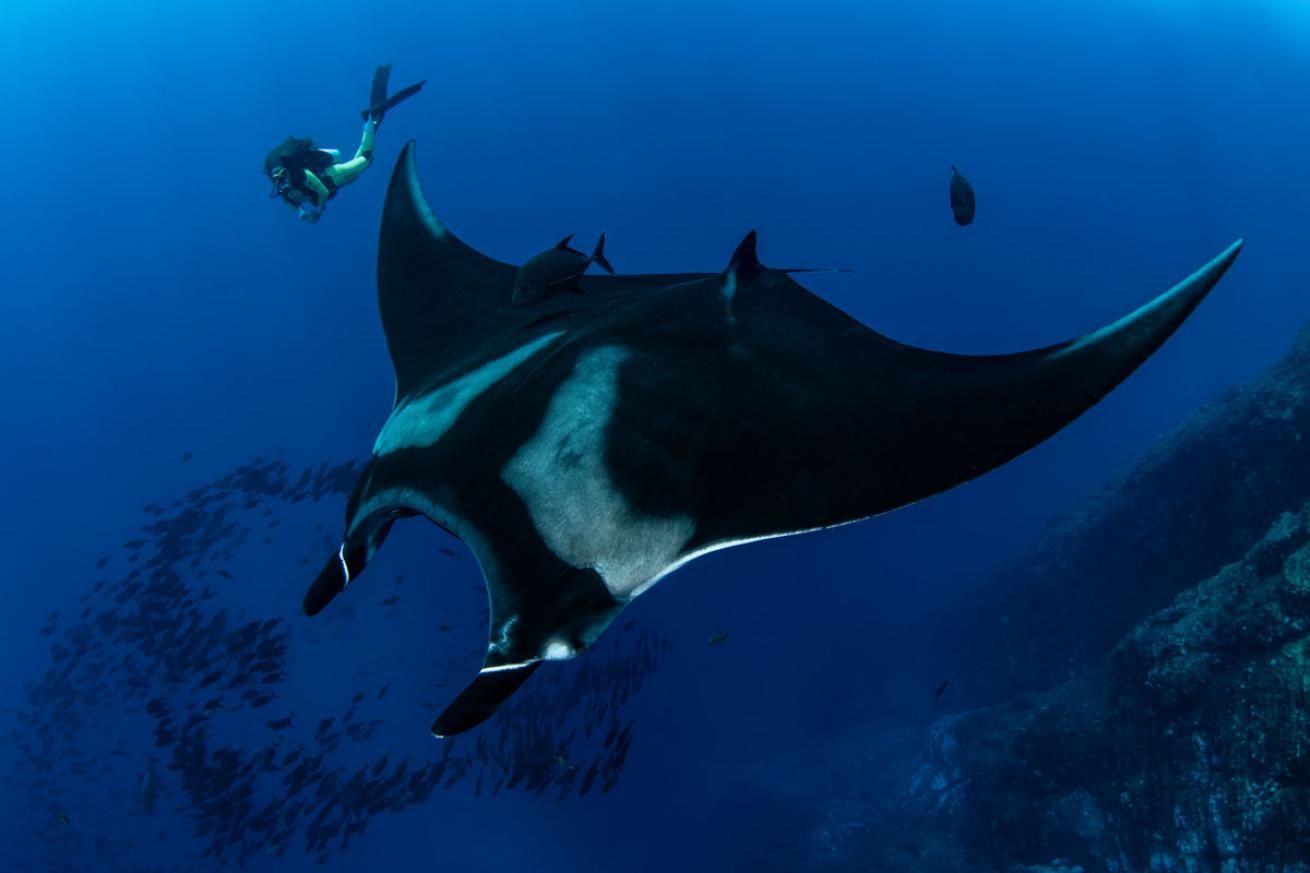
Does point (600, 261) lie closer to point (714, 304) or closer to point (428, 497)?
point (714, 304)

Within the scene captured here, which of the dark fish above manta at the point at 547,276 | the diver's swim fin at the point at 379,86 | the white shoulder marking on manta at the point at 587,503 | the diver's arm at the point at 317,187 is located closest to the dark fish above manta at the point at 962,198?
the dark fish above manta at the point at 547,276

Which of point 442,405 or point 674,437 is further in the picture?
point 442,405

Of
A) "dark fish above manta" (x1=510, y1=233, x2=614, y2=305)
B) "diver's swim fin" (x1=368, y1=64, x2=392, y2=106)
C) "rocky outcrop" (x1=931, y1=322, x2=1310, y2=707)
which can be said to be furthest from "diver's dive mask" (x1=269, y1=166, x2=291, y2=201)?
"rocky outcrop" (x1=931, y1=322, x2=1310, y2=707)

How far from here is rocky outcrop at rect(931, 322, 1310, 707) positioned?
11219mm

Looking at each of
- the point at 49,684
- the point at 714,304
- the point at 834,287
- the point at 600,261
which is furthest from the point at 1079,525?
the point at 834,287

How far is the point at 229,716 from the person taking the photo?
75.9 feet

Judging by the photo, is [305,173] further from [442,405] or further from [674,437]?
[674,437]

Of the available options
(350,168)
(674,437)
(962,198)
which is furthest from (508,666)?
(350,168)

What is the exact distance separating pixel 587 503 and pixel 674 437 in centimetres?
36

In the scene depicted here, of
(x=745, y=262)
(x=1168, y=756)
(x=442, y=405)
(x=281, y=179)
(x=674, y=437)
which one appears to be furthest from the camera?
(x=281, y=179)

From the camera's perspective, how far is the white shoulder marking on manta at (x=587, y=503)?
5.90 ft

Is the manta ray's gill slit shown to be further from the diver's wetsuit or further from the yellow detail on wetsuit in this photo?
the yellow detail on wetsuit

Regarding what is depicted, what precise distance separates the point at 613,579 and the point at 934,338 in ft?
185

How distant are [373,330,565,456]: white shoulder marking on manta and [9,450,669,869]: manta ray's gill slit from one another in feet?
35.8
